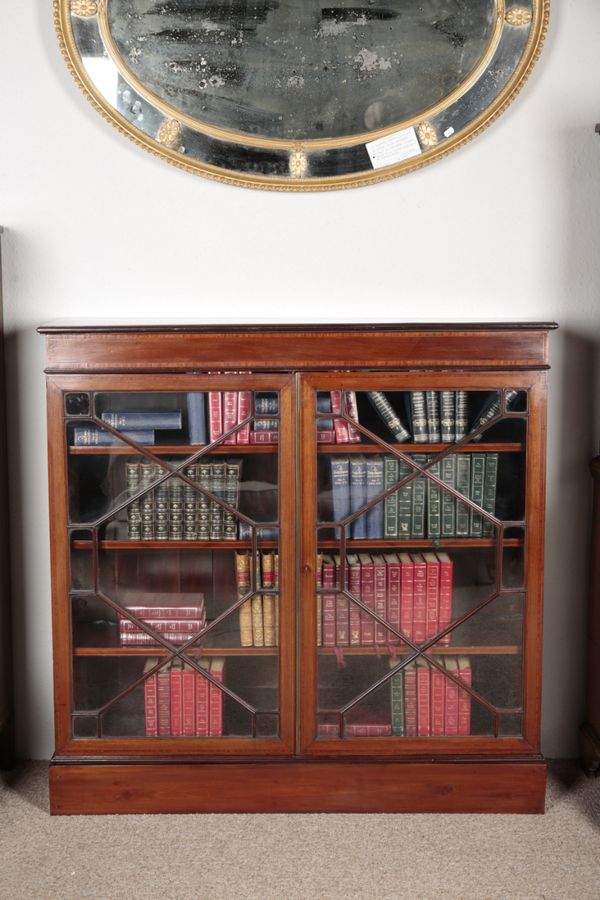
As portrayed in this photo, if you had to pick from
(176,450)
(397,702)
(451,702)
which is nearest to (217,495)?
(176,450)

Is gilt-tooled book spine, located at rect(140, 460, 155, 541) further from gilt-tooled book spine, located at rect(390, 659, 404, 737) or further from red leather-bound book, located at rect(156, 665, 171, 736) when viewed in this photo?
gilt-tooled book spine, located at rect(390, 659, 404, 737)

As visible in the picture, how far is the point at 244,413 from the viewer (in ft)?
7.36

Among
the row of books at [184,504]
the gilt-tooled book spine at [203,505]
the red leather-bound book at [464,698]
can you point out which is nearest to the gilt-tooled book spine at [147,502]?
the row of books at [184,504]

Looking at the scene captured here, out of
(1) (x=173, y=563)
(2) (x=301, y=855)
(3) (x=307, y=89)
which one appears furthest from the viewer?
(3) (x=307, y=89)

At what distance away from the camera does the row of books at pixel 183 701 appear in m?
2.32

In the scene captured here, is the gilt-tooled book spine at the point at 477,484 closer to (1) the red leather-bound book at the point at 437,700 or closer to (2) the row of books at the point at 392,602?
(2) the row of books at the point at 392,602

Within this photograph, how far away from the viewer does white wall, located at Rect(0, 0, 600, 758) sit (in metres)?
2.50

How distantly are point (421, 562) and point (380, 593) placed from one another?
0.45ft

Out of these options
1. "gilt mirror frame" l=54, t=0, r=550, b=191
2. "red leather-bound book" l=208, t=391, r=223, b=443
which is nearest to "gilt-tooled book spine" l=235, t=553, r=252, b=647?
"red leather-bound book" l=208, t=391, r=223, b=443

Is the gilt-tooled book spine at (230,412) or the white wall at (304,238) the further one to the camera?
the white wall at (304,238)

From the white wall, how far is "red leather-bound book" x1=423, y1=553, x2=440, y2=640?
61 cm

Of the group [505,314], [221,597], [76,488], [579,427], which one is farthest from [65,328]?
[579,427]

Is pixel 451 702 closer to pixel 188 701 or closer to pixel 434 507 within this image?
pixel 434 507

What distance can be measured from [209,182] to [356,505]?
105 cm
